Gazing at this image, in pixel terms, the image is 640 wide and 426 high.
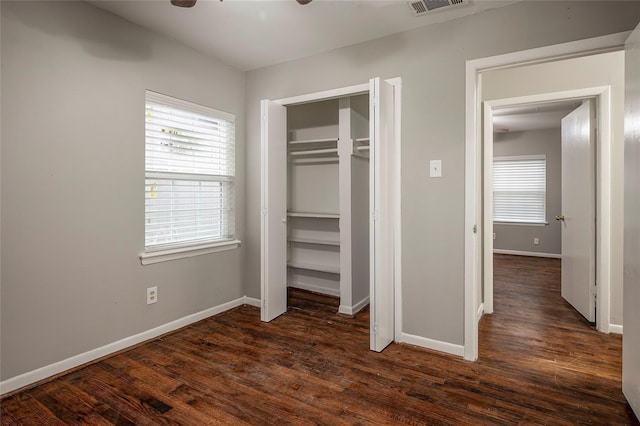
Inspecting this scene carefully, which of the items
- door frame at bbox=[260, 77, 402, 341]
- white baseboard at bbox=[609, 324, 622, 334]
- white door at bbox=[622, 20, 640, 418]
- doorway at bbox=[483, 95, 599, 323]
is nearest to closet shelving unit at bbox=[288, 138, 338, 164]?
door frame at bbox=[260, 77, 402, 341]

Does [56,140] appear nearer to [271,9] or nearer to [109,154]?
[109,154]

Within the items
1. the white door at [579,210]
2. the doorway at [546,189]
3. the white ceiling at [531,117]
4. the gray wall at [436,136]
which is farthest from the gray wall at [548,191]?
the gray wall at [436,136]

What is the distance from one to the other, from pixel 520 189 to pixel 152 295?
278 inches

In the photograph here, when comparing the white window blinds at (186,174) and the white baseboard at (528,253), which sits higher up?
the white window blinds at (186,174)

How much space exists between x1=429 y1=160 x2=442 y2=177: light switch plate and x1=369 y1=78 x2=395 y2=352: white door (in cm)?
32

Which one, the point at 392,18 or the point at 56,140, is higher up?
the point at 392,18

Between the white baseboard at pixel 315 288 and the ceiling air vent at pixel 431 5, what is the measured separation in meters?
2.86

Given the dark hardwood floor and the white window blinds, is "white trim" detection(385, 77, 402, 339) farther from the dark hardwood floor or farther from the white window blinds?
the white window blinds

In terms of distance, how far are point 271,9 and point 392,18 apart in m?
0.88

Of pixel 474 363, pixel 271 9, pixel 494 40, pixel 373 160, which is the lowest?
pixel 474 363

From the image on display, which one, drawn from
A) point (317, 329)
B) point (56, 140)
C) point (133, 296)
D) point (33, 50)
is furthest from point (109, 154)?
point (317, 329)

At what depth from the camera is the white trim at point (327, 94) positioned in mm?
2887

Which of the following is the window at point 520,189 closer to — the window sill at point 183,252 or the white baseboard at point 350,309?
the white baseboard at point 350,309

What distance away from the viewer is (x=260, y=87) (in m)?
3.57
